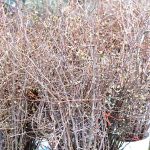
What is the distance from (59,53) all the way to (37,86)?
0.89 feet

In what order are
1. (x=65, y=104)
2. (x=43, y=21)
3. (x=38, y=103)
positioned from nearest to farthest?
(x=65, y=104) → (x=38, y=103) → (x=43, y=21)

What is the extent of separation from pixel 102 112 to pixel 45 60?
50 centimetres

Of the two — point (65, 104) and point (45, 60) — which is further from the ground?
point (45, 60)

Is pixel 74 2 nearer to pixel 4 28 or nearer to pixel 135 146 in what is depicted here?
pixel 4 28

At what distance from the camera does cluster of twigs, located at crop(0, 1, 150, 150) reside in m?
2.49

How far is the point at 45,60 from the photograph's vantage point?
8.27ft

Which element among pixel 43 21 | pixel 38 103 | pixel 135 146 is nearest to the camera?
pixel 38 103

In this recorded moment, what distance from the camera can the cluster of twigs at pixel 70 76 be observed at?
8.16 feet

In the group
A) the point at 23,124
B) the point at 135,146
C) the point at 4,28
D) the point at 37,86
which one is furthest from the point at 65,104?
the point at 135,146

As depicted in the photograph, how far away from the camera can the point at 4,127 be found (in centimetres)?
263

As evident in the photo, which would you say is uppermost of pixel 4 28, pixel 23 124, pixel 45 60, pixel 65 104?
pixel 4 28

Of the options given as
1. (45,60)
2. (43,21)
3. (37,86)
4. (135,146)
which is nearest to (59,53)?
(45,60)

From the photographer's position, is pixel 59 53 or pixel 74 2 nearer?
pixel 59 53

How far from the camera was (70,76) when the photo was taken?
2.49 m
